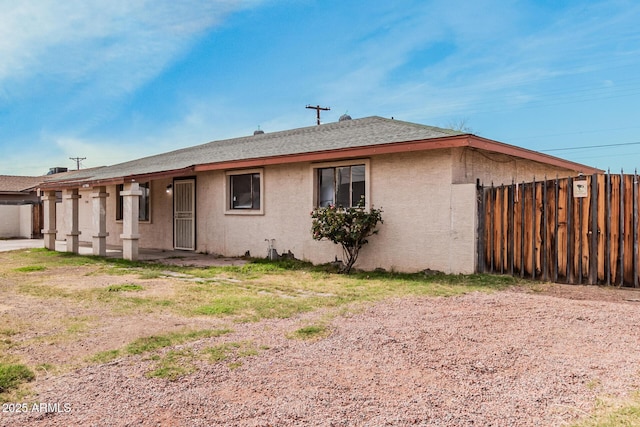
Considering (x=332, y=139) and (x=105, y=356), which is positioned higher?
(x=332, y=139)

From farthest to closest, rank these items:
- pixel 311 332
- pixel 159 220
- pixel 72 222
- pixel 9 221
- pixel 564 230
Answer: pixel 9 221 → pixel 159 220 → pixel 72 222 → pixel 564 230 → pixel 311 332

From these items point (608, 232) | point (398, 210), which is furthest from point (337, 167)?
point (608, 232)

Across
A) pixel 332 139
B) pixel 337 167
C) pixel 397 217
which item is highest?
pixel 332 139

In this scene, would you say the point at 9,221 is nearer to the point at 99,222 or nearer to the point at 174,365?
the point at 99,222

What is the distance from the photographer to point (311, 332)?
15.4 feet

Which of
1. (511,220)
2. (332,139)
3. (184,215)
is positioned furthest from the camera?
(184,215)

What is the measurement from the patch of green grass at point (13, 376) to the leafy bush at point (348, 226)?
252 inches

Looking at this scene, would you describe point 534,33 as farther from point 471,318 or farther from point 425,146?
point 471,318

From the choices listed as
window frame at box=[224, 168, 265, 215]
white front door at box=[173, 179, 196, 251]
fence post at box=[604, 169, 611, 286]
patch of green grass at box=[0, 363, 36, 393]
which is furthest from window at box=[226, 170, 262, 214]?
patch of green grass at box=[0, 363, 36, 393]

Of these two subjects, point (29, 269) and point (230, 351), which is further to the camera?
point (29, 269)

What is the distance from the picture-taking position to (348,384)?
3.30 metres

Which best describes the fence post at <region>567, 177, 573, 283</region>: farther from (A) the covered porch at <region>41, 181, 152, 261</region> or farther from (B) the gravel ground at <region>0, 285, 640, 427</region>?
(A) the covered porch at <region>41, 181, 152, 261</region>

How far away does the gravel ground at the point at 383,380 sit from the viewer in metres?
2.81

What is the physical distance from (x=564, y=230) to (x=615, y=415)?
18.3 feet
